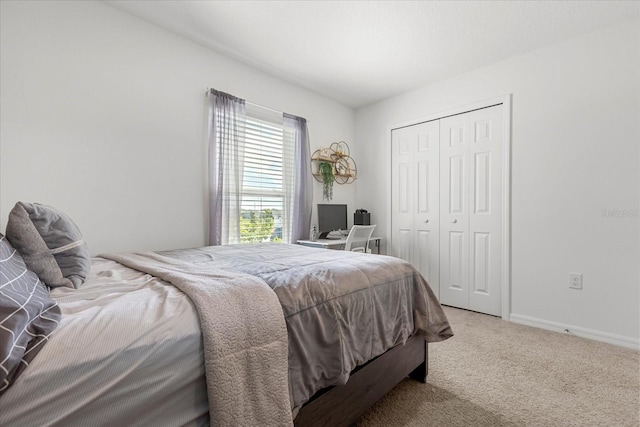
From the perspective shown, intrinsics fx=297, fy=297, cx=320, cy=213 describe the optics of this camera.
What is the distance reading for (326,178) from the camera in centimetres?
375

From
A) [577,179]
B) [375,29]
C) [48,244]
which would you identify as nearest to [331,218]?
[375,29]

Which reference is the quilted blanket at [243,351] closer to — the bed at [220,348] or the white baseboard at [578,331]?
the bed at [220,348]

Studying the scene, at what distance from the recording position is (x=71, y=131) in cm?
201

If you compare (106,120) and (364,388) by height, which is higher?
(106,120)

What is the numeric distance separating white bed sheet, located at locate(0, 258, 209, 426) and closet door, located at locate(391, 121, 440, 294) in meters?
3.06

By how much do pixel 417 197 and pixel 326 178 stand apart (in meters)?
1.13

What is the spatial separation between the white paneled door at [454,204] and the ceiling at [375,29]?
2.20 feet

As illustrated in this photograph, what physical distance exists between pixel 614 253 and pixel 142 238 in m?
3.72

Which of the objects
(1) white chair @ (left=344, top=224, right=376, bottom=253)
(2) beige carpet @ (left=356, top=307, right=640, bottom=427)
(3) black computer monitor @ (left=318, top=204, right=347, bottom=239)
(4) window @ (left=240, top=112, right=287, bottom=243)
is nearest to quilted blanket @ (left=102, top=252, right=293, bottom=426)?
(2) beige carpet @ (left=356, top=307, right=640, bottom=427)

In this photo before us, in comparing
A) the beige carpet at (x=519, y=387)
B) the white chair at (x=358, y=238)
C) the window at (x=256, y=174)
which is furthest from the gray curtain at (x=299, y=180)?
the beige carpet at (x=519, y=387)

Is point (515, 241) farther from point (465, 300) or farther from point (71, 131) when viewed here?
point (71, 131)

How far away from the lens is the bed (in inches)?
25.8

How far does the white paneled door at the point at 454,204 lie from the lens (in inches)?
118

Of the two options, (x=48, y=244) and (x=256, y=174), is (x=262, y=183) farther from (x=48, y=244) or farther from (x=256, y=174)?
(x=48, y=244)
